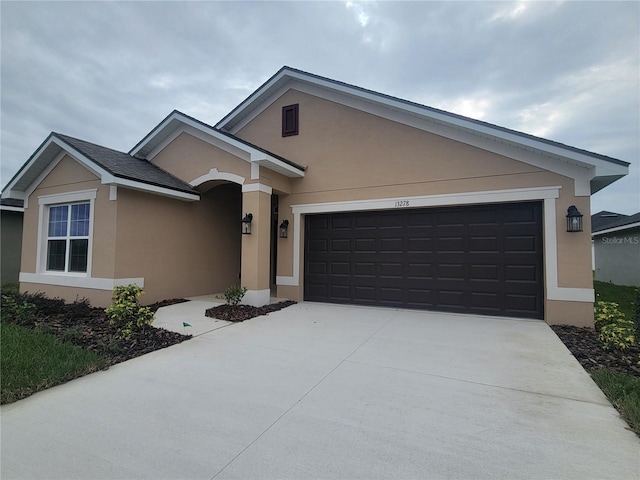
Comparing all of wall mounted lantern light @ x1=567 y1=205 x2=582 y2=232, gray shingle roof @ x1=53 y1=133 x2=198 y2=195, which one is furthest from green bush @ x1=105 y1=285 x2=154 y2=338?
wall mounted lantern light @ x1=567 y1=205 x2=582 y2=232

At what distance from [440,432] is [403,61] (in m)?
12.7

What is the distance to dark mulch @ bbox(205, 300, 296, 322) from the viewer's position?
22.6 ft

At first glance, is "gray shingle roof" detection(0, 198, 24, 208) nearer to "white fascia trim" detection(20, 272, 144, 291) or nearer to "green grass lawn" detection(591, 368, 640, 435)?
"white fascia trim" detection(20, 272, 144, 291)

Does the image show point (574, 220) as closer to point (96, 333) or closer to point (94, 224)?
point (96, 333)

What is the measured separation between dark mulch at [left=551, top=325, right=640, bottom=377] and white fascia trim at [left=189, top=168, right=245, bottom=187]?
25.7 ft

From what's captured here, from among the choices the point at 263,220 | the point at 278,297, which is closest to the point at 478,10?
the point at 263,220

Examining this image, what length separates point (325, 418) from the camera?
2.90m

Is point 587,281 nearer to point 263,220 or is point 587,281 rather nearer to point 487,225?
point 487,225

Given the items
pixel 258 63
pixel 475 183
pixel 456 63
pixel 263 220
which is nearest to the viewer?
pixel 475 183

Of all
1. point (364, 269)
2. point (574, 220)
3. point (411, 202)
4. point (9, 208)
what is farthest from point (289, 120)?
point (9, 208)

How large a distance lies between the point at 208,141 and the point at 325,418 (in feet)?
26.6

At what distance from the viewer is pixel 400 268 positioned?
8.19 metres

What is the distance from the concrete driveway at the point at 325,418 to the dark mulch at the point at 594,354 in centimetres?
→ 26

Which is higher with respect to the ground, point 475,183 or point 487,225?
point 475,183
